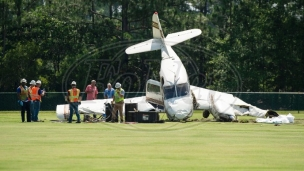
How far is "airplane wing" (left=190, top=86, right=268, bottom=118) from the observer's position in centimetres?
4206

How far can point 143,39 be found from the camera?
71062 mm

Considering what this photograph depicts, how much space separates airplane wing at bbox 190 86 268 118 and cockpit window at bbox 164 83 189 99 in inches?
73.6

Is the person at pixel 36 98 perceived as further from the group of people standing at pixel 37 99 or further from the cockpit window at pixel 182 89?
the cockpit window at pixel 182 89

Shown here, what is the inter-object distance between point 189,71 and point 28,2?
50.1 ft

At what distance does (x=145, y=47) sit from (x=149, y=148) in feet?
87.2

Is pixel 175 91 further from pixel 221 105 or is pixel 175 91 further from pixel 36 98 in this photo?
pixel 36 98

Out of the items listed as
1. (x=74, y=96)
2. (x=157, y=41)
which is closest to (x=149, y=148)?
(x=74, y=96)

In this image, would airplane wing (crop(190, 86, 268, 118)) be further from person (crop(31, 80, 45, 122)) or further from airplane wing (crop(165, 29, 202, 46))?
person (crop(31, 80, 45, 122))

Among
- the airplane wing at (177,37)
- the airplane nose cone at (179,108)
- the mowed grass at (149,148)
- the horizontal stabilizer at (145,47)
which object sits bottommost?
the mowed grass at (149,148)

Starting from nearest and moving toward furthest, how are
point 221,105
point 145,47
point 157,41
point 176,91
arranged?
point 176,91 → point 221,105 → point 145,47 → point 157,41

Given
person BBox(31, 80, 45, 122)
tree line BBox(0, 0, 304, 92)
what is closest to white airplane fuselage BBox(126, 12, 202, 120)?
person BBox(31, 80, 45, 122)

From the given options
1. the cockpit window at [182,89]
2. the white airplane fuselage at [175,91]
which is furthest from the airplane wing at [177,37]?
the cockpit window at [182,89]

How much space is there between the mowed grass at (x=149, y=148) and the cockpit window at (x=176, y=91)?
5862 millimetres

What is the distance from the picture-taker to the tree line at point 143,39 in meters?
70.4
